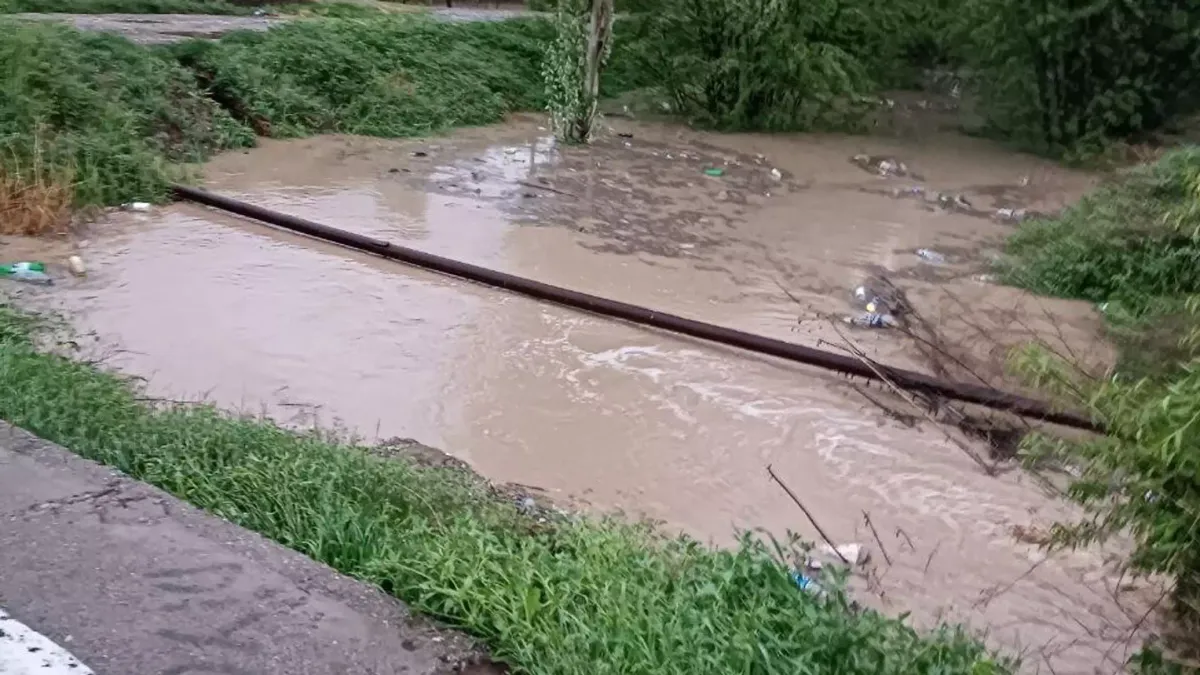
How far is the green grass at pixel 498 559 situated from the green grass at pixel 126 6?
8.92m

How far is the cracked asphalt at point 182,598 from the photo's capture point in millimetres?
2461

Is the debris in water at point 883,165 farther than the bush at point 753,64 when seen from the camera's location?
No

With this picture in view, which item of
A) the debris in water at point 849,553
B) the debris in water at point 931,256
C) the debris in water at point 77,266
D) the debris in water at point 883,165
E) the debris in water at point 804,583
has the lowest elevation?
the debris in water at point 849,553

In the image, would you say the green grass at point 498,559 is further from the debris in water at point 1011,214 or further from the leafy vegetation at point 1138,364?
the debris in water at point 1011,214

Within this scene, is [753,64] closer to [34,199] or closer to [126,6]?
[126,6]

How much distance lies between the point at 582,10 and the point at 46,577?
939 cm

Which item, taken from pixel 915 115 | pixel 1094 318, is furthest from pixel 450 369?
pixel 915 115

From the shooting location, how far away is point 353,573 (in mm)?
3057

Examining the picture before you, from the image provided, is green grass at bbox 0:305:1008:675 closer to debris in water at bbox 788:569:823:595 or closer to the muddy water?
debris in water at bbox 788:569:823:595

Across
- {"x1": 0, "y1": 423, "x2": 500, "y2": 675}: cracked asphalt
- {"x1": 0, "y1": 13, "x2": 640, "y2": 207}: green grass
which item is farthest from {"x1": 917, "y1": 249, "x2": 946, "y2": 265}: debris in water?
{"x1": 0, "y1": 423, "x2": 500, "y2": 675}: cracked asphalt

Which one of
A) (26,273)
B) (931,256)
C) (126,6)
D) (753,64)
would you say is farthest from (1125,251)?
(126,6)

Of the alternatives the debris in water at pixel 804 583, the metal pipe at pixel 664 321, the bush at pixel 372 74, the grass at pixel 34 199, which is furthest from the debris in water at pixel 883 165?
the debris in water at pixel 804 583

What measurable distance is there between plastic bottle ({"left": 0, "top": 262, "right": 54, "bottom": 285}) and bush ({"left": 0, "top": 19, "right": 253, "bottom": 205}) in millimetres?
1193

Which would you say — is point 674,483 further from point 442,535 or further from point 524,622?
point 524,622
